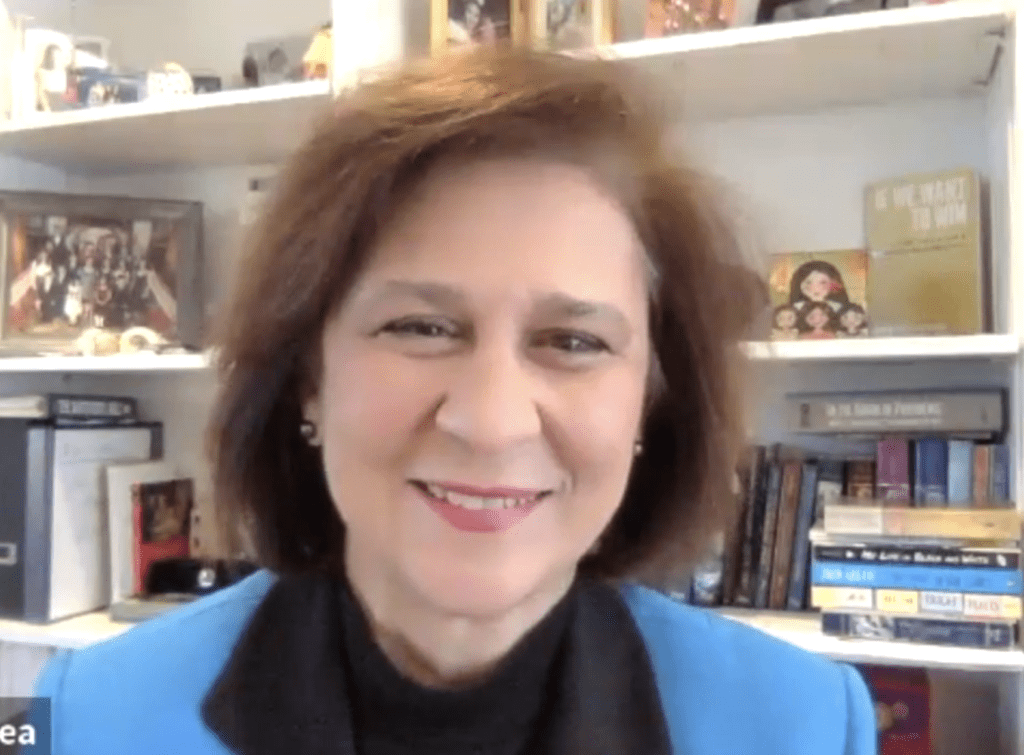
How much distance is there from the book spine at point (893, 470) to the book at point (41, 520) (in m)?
1.31

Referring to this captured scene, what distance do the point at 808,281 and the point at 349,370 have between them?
908 millimetres

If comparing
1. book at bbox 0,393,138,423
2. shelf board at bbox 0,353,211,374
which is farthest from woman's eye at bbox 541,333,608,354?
book at bbox 0,393,138,423

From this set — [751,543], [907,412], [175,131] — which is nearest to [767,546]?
[751,543]

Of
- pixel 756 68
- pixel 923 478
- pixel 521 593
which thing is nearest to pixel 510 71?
pixel 521 593

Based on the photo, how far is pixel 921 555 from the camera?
133 centimetres

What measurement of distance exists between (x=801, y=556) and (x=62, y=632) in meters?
1.16

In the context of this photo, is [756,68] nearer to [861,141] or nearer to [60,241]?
[861,141]

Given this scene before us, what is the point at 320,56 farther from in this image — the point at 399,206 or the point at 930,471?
the point at 930,471

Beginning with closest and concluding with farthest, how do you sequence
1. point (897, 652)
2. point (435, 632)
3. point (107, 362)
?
point (435, 632) → point (897, 652) → point (107, 362)

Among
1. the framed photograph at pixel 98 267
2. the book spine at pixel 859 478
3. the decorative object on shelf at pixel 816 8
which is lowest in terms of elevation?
the book spine at pixel 859 478

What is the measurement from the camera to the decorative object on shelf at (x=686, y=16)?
147cm

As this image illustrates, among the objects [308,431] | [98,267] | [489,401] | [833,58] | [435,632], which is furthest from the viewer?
[98,267]

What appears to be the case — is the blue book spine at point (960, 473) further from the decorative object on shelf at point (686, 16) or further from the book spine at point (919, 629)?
the decorative object on shelf at point (686, 16)

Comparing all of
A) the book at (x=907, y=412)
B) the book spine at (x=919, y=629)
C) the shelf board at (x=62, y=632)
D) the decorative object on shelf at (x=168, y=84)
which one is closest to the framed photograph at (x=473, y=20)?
the decorative object on shelf at (x=168, y=84)
